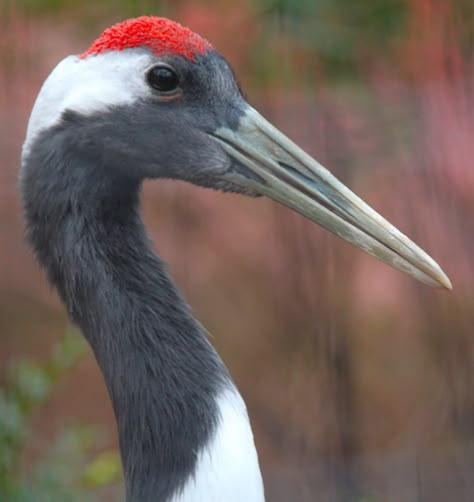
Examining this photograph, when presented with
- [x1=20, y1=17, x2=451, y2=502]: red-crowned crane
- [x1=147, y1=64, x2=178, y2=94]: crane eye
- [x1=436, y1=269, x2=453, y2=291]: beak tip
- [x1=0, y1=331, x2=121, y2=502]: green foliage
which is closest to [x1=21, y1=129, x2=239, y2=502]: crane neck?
[x1=20, y1=17, x2=451, y2=502]: red-crowned crane

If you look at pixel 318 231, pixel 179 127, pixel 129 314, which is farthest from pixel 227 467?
pixel 318 231

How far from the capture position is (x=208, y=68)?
2.29 m

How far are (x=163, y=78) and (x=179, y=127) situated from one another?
102mm

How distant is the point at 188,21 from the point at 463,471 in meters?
2.12

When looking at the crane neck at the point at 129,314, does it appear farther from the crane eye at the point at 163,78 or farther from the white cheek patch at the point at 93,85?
the crane eye at the point at 163,78

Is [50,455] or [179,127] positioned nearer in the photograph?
[179,127]

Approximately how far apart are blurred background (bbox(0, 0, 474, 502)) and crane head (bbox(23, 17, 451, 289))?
131 cm

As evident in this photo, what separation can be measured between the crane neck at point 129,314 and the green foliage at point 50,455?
3.83ft

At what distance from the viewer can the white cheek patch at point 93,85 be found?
2.28 m

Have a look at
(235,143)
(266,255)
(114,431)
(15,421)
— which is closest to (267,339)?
(266,255)

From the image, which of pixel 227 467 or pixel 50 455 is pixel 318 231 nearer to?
pixel 50 455

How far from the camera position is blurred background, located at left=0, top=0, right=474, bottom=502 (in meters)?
4.38

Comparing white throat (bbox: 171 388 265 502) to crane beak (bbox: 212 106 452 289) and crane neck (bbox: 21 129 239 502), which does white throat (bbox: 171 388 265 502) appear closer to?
crane neck (bbox: 21 129 239 502)

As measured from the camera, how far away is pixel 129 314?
7.48 ft
